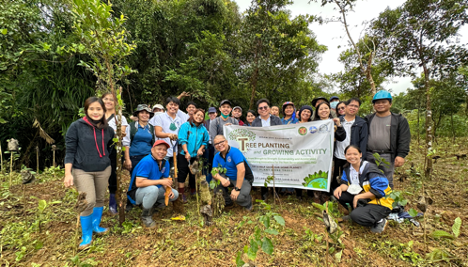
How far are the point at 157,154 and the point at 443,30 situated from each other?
8692 mm

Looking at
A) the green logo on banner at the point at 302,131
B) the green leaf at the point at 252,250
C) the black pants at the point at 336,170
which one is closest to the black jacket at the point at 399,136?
the black pants at the point at 336,170

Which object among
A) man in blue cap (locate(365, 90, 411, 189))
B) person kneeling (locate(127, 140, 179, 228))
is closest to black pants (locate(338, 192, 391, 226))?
man in blue cap (locate(365, 90, 411, 189))

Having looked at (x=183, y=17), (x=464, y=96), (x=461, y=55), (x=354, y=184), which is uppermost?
(x=183, y=17)

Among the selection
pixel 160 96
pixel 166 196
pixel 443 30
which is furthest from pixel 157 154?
pixel 443 30

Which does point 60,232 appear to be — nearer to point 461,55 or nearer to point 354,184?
point 354,184

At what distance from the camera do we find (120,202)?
9.83ft

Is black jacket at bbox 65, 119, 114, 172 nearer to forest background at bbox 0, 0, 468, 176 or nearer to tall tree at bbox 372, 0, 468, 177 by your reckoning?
forest background at bbox 0, 0, 468, 176

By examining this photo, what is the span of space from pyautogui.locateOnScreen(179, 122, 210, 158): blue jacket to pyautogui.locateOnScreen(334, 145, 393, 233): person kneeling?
2.71 meters

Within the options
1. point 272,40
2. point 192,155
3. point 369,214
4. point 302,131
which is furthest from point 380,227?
point 272,40

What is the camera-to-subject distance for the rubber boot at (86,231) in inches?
104

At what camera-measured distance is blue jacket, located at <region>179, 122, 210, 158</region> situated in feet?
12.7

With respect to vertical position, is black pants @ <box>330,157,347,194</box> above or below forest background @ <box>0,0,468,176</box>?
below

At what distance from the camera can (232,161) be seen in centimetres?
366

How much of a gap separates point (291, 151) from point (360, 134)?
130cm
